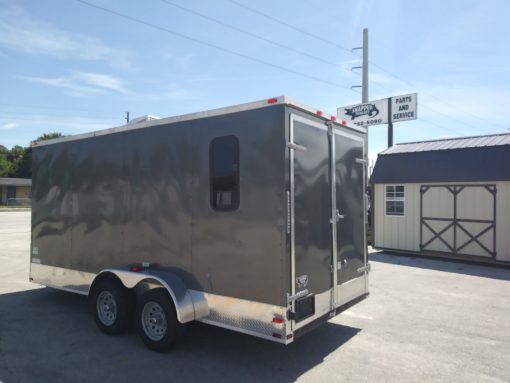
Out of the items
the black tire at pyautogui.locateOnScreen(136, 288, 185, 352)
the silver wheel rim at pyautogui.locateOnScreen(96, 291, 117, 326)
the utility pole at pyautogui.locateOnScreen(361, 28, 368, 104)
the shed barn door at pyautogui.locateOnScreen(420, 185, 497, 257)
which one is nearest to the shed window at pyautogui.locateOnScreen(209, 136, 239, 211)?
the black tire at pyautogui.locateOnScreen(136, 288, 185, 352)

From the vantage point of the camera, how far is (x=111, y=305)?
5.59m

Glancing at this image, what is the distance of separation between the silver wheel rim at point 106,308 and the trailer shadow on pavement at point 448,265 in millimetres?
8472

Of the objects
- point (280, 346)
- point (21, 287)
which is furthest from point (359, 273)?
point (21, 287)

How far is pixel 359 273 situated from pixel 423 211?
814 cm

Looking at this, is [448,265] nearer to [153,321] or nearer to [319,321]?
[319,321]

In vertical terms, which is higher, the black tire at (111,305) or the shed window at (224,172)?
the shed window at (224,172)

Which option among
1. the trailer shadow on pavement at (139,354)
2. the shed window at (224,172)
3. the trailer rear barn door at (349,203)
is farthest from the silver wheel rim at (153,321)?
the trailer rear barn door at (349,203)

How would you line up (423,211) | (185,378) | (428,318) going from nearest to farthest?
(185,378) < (428,318) < (423,211)

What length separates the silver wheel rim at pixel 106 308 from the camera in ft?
18.2

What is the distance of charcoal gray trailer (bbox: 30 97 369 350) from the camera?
4199mm

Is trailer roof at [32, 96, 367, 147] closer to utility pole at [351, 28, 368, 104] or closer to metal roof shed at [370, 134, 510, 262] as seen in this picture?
metal roof shed at [370, 134, 510, 262]

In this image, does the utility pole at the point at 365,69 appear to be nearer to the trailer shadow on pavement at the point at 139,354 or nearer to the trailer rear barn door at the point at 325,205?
the trailer rear barn door at the point at 325,205

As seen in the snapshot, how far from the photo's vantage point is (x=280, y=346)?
506 cm

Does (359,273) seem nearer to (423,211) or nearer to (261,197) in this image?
(261,197)
